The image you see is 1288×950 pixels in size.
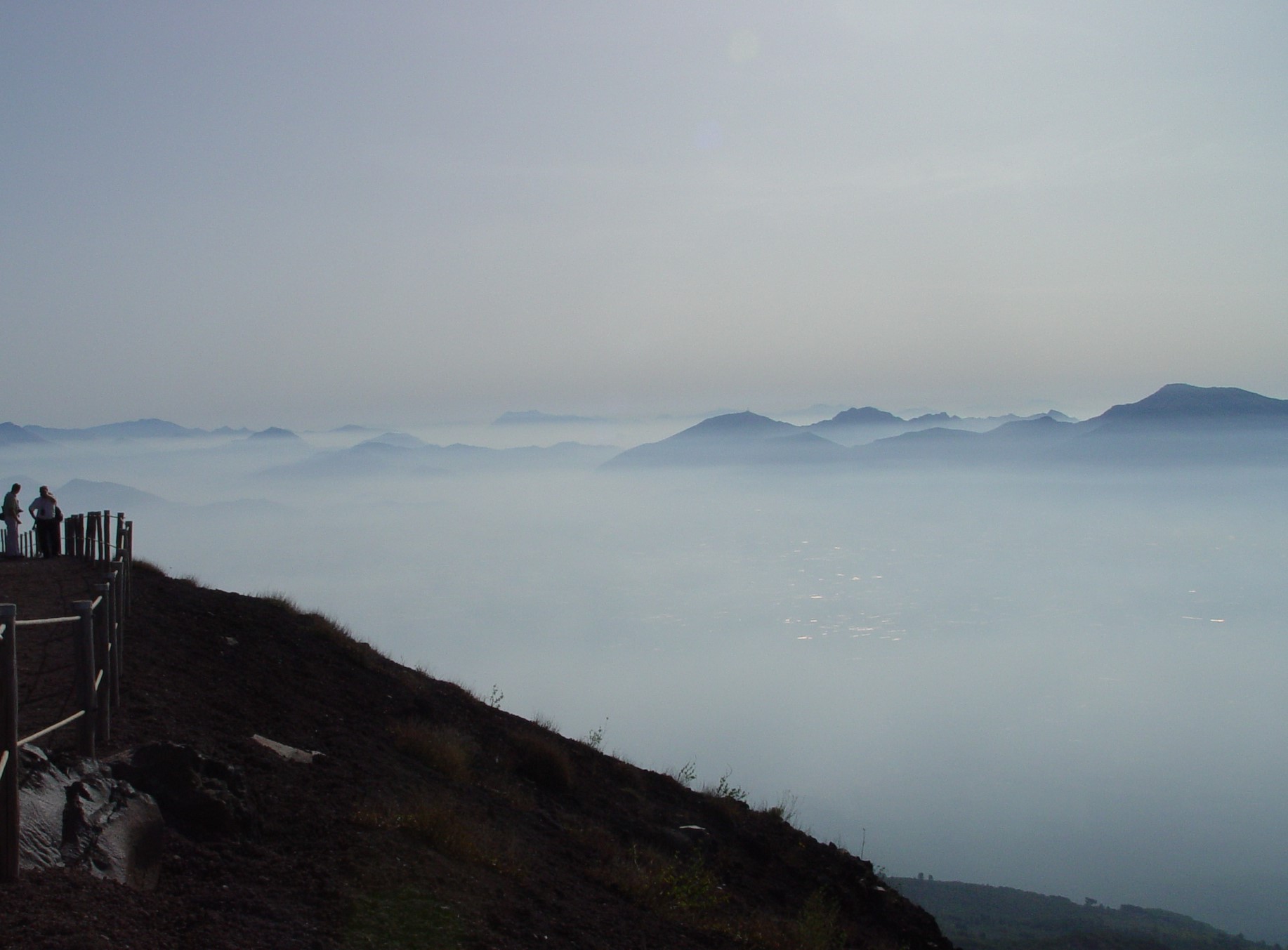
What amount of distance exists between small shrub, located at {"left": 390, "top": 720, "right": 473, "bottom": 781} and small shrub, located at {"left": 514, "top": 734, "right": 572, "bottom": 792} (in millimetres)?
1116

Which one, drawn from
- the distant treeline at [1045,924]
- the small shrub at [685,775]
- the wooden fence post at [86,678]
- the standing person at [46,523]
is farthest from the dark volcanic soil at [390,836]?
the distant treeline at [1045,924]

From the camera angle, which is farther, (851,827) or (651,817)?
(851,827)

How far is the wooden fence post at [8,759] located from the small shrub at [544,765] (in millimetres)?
7586

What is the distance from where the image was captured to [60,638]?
10789 millimetres

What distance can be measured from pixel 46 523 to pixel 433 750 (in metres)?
13.8

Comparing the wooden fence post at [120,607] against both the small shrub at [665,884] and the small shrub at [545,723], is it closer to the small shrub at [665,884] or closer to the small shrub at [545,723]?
the small shrub at [665,884]

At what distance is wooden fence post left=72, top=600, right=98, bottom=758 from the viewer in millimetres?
Answer: 5664

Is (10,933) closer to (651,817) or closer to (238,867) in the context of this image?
(238,867)

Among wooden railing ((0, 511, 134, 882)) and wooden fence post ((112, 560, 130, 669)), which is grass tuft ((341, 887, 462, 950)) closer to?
wooden railing ((0, 511, 134, 882))

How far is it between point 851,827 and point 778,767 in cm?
2822

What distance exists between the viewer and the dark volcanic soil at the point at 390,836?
5.05m

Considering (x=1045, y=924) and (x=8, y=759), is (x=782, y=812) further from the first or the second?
(x=1045, y=924)

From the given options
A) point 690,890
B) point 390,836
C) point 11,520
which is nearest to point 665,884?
point 690,890

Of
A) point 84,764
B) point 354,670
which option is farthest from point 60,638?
point 84,764
